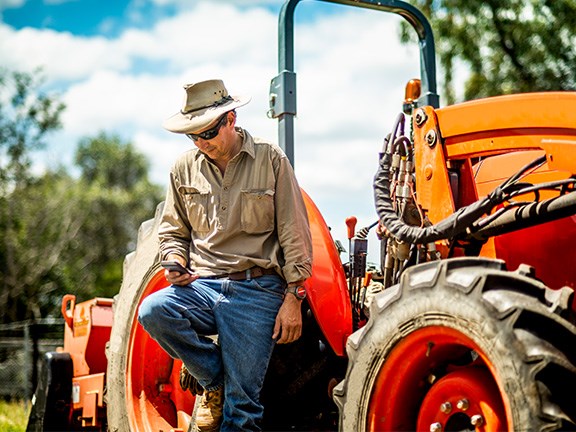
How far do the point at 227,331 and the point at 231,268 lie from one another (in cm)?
28

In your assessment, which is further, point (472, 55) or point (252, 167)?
point (472, 55)

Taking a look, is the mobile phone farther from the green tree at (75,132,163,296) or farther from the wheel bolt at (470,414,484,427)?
the green tree at (75,132,163,296)

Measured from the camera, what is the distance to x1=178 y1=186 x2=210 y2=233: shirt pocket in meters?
3.94

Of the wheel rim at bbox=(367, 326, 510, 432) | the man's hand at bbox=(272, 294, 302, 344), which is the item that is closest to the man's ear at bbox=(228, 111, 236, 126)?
the man's hand at bbox=(272, 294, 302, 344)

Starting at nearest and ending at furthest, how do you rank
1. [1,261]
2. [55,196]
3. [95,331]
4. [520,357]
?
[520,357]
[95,331]
[1,261]
[55,196]

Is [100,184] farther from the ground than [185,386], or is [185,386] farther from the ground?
[100,184]

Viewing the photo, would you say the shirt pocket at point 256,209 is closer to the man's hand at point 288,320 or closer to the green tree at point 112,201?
the man's hand at point 288,320

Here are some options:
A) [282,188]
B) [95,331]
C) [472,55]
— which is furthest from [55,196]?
[282,188]

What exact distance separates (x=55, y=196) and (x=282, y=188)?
32001 millimetres

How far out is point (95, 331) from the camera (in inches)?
224

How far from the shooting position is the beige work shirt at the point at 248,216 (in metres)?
3.80

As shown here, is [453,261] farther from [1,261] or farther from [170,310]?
[1,261]

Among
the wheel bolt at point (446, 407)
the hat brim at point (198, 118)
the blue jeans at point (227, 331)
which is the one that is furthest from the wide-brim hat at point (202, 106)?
the wheel bolt at point (446, 407)

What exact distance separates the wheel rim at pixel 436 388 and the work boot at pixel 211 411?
2.83 feet
